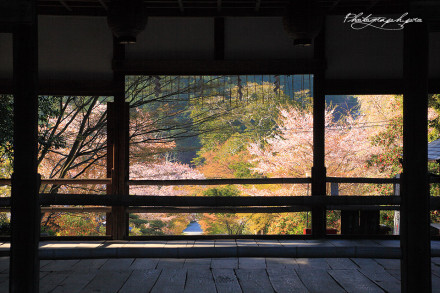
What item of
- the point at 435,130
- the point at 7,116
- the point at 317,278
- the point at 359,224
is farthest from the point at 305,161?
Answer: the point at 317,278

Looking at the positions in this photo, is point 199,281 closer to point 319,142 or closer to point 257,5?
point 319,142

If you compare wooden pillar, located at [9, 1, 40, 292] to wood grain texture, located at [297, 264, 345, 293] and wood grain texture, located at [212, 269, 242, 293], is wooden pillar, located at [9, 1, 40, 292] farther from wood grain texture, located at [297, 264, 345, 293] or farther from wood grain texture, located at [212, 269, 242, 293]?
wood grain texture, located at [297, 264, 345, 293]

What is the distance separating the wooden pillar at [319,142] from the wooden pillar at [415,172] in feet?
9.58

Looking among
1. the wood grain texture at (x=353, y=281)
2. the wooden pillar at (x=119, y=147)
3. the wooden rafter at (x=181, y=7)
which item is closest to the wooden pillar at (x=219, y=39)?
the wooden rafter at (x=181, y=7)

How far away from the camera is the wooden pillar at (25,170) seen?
1.83 metres

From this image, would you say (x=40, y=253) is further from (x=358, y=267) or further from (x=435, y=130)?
(x=435, y=130)

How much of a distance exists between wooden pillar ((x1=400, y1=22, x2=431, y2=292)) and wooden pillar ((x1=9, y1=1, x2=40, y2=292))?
1.53m

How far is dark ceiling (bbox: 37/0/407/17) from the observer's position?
4.62m

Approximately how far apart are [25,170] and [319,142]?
11.7ft

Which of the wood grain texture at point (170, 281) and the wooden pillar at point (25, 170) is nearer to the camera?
the wooden pillar at point (25, 170)

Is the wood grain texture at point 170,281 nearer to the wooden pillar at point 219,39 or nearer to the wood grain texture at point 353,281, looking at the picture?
the wood grain texture at point 353,281

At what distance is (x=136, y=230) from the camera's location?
43.2 feet

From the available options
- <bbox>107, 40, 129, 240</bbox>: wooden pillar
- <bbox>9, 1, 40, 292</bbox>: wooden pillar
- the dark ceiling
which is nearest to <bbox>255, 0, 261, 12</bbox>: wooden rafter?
the dark ceiling

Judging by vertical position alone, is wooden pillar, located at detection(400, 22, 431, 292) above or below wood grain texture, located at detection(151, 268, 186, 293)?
above
